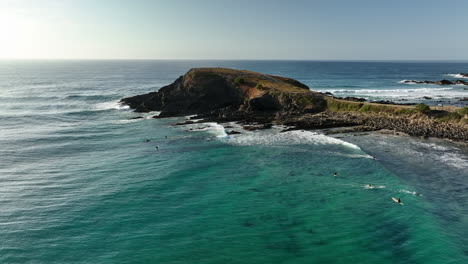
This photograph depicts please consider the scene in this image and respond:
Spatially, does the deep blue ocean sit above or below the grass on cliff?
below

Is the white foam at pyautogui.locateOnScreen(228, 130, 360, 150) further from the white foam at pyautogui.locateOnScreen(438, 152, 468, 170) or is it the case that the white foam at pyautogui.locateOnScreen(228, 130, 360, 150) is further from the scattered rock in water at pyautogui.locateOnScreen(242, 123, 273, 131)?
the white foam at pyautogui.locateOnScreen(438, 152, 468, 170)

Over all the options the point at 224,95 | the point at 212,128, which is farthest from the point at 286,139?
the point at 224,95

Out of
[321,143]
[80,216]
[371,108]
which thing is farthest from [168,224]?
[371,108]

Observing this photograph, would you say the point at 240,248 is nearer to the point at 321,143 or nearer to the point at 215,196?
the point at 215,196

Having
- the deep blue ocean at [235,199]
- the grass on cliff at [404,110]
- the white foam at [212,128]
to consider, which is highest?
the grass on cliff at [404,110]

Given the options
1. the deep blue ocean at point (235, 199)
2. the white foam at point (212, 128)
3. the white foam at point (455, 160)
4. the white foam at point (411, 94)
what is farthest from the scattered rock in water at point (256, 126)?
the white foam at point (411, 94)

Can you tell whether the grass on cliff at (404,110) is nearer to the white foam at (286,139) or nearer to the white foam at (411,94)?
the white foam at (286,139)

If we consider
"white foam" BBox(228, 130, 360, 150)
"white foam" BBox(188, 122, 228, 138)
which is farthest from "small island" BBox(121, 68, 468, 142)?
"white foam" BBox(228, 130, 360, 150)
